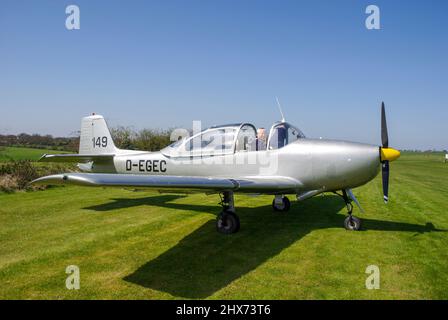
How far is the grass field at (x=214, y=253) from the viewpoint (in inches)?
179

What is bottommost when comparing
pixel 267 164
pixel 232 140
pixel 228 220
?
pixel 228 220

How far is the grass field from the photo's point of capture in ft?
14.9

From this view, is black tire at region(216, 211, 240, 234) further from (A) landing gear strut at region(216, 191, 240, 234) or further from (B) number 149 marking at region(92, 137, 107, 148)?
(B) number 149 marking at region(92, 137, 107, 148)

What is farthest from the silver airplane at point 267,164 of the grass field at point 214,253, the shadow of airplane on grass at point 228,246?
the grass field at point 214,253

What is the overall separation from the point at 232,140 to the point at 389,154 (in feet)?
12.3

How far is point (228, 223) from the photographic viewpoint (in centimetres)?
751

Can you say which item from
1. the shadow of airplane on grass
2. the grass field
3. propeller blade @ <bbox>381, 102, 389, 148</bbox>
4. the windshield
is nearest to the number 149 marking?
the shadow of airplane on grass

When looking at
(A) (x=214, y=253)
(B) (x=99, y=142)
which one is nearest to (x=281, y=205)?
(A) (x=214, y=253)

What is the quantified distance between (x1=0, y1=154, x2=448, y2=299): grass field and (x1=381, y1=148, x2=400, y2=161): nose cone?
1785 mm

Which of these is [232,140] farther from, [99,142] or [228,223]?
[99,142]

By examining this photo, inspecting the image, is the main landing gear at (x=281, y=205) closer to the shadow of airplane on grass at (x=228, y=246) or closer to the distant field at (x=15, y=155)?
the shadow of airplane on grass at (x=228, y=246)
